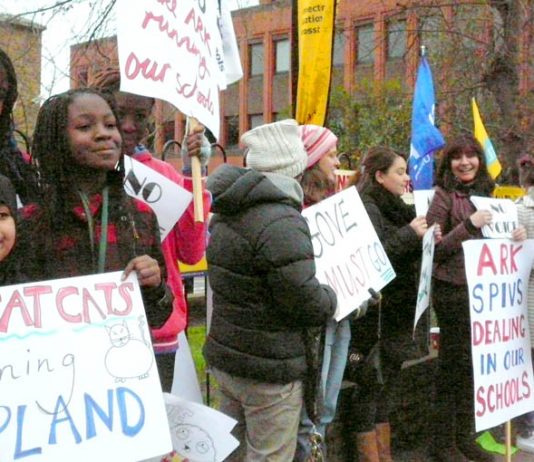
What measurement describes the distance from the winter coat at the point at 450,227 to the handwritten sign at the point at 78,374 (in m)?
2.33

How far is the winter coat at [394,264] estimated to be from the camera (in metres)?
3.87

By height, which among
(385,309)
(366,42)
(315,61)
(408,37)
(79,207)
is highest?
(366,42)

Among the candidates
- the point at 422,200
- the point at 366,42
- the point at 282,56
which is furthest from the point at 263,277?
the point at 282,56

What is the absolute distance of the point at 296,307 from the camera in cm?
285

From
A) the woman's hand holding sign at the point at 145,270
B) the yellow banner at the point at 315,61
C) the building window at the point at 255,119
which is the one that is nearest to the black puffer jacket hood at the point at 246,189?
the woman's hand holding sign at the point at 145,270

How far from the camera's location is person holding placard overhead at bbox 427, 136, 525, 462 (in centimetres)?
425

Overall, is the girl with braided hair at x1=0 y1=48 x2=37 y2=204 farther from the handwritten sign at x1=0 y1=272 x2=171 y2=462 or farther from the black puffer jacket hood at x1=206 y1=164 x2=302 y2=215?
the black puffer jacket hood at x1=206 y1=164 x2=302 y2=215

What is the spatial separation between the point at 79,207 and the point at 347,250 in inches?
60.6

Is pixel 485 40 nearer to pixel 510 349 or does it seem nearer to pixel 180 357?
pixel 510 349

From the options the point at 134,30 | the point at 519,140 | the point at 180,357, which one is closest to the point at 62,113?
the point at 134,30

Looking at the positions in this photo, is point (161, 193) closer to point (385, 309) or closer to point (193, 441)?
point (193, 441)

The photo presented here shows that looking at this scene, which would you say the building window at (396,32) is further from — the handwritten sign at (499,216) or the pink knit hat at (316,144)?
the pink knit hat at (316,144)

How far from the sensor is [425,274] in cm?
393

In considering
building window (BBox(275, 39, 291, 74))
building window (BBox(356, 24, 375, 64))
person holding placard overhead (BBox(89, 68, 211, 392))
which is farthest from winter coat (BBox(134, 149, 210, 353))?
building window (BBox(275, 39, 291, 74))
